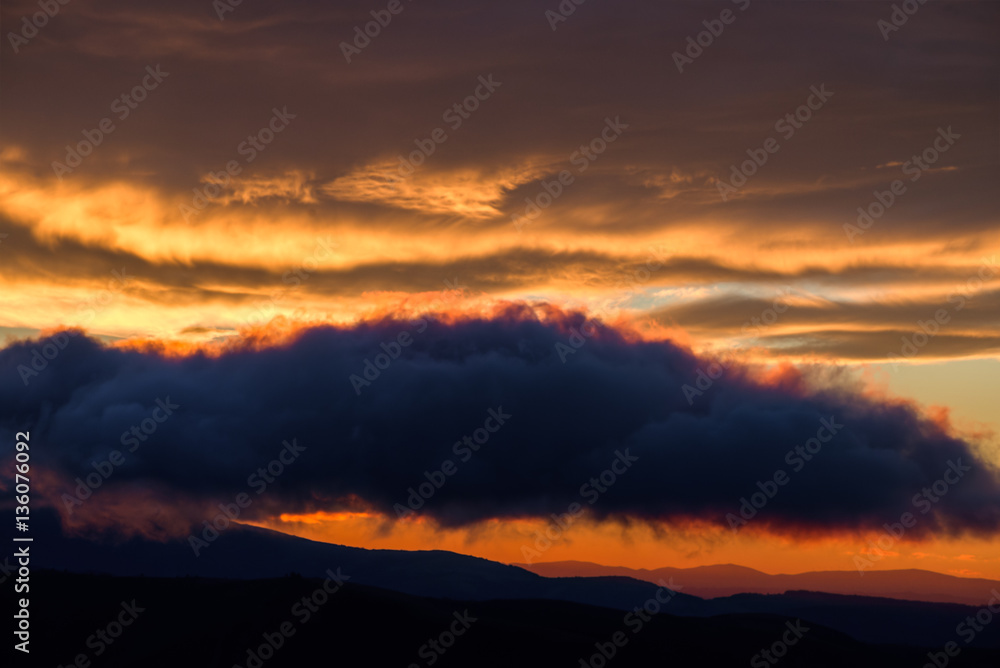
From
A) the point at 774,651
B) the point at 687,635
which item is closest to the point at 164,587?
the point at 687,635

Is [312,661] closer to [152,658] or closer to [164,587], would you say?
[152,658]

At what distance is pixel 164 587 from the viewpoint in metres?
173

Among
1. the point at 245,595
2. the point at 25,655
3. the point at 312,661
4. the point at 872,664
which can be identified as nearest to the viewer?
the point at 312,661

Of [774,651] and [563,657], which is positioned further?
[774,651]

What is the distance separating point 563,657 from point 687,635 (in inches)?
1664

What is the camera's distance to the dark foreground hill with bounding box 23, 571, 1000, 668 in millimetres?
142375

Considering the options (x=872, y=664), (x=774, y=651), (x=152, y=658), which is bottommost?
(x=872, y=664)

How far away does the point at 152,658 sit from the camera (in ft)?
474

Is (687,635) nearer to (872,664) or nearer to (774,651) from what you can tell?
(774,651)

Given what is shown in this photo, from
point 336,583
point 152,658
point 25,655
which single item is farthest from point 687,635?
point 25,655

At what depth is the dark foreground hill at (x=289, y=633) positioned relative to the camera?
142m

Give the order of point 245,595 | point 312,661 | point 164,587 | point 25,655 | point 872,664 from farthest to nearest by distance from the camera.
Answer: point 872,664 < point 164,587 < point 245,595 < point 25,655 < point 312,661

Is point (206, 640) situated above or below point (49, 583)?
above

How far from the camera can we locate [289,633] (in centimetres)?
14462
